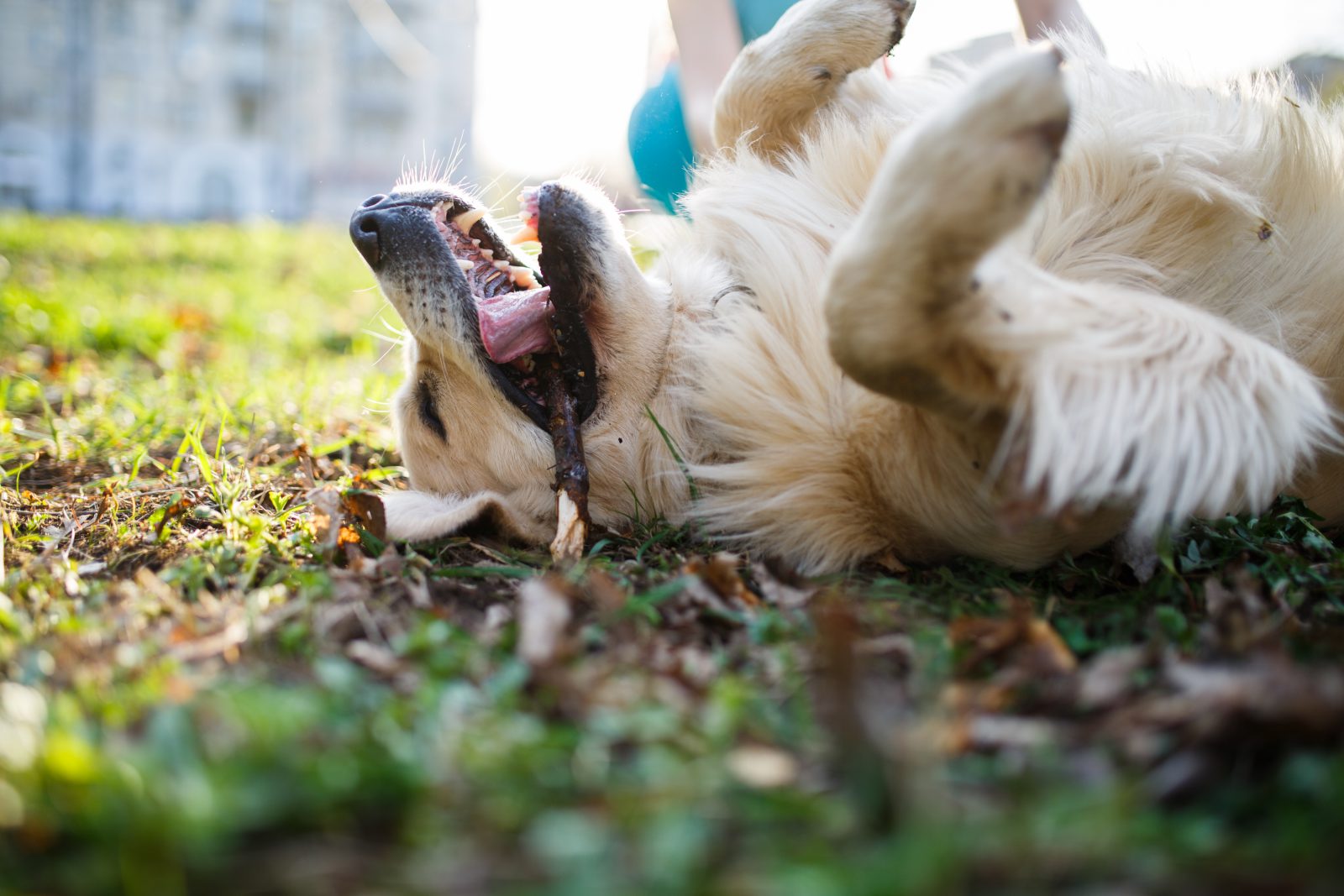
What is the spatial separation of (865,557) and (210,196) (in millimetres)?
31786

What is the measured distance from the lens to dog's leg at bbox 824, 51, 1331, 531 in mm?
1637

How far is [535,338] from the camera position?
266 cm

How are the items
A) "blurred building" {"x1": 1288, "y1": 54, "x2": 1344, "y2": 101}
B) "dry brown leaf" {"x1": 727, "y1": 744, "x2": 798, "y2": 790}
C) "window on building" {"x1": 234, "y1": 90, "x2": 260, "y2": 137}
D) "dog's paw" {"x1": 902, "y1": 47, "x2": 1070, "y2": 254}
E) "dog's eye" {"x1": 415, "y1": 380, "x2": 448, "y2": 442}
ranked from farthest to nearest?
"window on building" {"x1": 234, "y1": 90, "x2": 260, "y2": 137} → "blurred building" {"x1": 1288, "y1": 54, "x2": 1344, "y2": 101} → "dog's eye" {"x1": 415, "y1": 380, "x2": 448, "y2": 442} → "dog's paw" {"x1": 902, "y1": 47, "x2": 1070, "y2": 254} → "dry brown leaf" {"x1": 727, "y1": 744, "x2": 798, "y2": 790}

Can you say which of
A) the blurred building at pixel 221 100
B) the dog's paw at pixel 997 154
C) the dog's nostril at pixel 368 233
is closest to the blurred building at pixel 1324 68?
the dog's paw at pixel 997 154

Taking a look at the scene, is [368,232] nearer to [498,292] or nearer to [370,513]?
[498,292]

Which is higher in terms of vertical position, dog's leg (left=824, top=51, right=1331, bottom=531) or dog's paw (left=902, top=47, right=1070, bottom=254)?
dog's paw (left=902, top=47, right=1070, bottom=254)

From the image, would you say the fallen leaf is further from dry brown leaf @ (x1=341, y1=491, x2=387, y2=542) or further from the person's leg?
the person's leg

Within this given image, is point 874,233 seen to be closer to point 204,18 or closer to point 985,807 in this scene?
point 985,807

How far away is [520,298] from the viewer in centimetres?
271

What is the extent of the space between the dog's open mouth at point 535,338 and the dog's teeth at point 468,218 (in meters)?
0.07

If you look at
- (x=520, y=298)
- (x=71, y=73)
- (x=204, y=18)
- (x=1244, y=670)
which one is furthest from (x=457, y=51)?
(x=1244, y=670)

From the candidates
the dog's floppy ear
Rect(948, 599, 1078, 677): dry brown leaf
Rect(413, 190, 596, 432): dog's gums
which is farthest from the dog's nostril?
Rect(948, 599, 1078, 677): dry brown leaf

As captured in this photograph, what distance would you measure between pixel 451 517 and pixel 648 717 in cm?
134

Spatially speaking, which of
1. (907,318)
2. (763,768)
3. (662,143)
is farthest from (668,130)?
(763,768)
